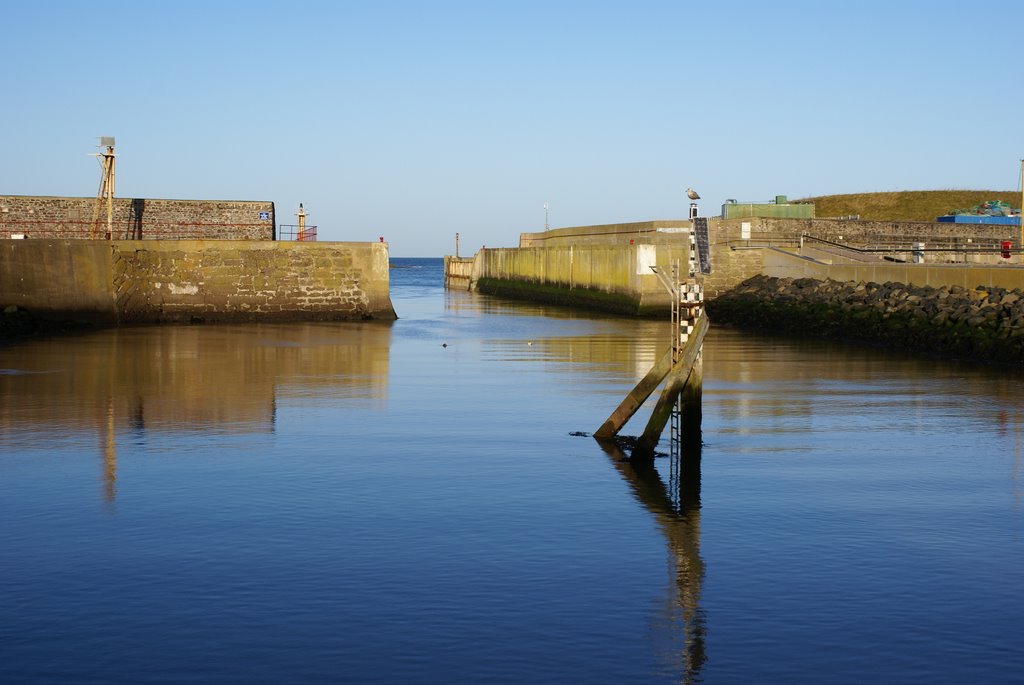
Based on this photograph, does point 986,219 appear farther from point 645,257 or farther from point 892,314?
point 892,314

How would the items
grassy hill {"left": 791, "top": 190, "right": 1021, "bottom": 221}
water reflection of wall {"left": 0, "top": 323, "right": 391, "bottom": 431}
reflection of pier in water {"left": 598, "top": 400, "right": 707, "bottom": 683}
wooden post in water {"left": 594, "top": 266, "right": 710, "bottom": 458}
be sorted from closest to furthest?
1. reflection of pier in water {"left": 598, "top": 400, "right": 707, "bottom": 683}
2. wooden post in water {"left": 594, "top": 266, "right": 710, "bottom": 458}
3. water reflection of wall {"left": 0, "top": 323, "right": 391, "bottom": 431}
4. grassy hill {"left": 791, "top": 190, "right": 1021, "bottom": 221}

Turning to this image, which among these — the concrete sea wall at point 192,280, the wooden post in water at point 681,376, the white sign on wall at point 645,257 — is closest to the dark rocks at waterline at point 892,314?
the white sign on wall at point 645,257

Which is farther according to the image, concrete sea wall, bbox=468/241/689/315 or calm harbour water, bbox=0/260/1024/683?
concrete sea wall, bbox=468/241/689/315

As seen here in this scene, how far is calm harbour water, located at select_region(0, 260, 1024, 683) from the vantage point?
27.9 ft

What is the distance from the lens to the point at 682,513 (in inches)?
502

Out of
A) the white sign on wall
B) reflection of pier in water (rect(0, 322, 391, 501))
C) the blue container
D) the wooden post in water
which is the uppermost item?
the blue container

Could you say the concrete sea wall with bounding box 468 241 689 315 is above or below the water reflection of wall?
above

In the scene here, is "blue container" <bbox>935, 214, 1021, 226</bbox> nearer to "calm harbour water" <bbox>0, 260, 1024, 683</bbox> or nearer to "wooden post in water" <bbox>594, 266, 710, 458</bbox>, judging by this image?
"calm harbour water" <bbox>0, 260, 1024, 683</bbox>

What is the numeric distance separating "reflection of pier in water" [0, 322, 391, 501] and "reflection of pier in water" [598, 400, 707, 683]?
222 inches

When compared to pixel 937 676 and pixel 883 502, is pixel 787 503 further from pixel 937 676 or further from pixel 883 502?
pixel 937 676

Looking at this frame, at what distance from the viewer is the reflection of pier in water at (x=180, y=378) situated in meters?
18.9

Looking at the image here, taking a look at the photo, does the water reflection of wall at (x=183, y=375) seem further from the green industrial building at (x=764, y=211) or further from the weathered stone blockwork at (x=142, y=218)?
the green industrial building at (x=764, y=211)

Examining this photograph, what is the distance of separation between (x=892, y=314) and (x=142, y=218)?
100 ft

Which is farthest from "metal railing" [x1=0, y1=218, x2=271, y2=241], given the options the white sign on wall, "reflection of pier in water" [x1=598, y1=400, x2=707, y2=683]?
"reflection of pier in water" [x1=598, y1=400, x2=707, y2=683]
